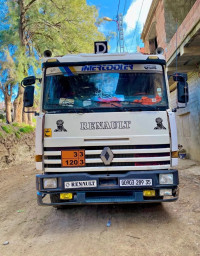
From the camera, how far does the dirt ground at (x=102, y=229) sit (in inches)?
115

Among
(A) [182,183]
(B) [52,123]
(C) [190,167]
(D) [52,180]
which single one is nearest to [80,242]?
(D) [52,180]

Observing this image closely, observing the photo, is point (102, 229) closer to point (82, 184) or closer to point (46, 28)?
point (82, 184)

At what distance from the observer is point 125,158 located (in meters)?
3.46

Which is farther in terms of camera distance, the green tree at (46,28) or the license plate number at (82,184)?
the green tree at (46,28)

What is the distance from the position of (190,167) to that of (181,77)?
17.8 feet

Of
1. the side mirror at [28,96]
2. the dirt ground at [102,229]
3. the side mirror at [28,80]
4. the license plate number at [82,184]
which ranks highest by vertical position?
the side mirror at [28,80]

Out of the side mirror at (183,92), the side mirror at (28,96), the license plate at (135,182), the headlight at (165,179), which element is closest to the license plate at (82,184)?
the license plate at (135,182)

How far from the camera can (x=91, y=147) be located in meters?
3.48

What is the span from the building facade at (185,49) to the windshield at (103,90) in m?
3.25

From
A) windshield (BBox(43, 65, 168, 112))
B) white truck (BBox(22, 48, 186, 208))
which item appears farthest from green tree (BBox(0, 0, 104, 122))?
white truck (BBox(22, 48, 186, 208))

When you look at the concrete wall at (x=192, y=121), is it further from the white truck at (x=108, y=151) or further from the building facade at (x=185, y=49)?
the white truck at (x=108, y=151)

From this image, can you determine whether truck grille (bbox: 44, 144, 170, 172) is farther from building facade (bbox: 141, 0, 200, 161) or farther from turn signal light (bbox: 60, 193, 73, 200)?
building facade (bbox: 141, 0, 200, 161)

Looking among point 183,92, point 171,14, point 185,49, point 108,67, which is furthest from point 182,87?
point 171,14

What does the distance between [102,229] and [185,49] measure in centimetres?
632
